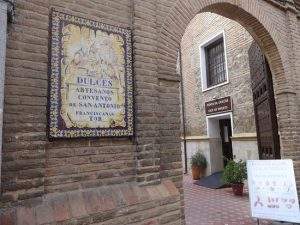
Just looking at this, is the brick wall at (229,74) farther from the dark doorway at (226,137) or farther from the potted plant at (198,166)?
the potted plant at (198,166)

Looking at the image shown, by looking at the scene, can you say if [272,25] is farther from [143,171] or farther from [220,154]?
[220,154]

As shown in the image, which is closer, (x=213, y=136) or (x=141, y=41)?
(x=141, y=41)

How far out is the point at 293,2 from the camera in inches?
280

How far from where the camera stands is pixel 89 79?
11.4 feet

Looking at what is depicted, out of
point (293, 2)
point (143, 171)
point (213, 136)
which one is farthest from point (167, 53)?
point (213, 136)

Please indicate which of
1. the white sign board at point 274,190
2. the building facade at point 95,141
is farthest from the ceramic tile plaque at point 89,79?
the white sign board at point 274,190

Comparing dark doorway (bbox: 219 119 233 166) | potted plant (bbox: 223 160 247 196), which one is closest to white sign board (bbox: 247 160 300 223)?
potted plant (bbox: 223 160 247 196)

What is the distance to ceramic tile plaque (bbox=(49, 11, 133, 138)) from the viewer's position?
3.28m

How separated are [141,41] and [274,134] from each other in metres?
3.97

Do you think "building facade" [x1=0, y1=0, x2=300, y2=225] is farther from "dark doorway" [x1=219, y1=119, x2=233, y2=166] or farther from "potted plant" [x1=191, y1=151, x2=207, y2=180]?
"potted plant" [x1=191, y1=151, x2=207, y2=180]

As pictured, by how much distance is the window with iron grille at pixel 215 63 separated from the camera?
11000 mm

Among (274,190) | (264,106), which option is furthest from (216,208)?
(274,190)

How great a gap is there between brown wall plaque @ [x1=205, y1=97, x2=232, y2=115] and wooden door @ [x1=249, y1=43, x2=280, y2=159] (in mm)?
2260

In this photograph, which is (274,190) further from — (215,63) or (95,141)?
(215,63)
